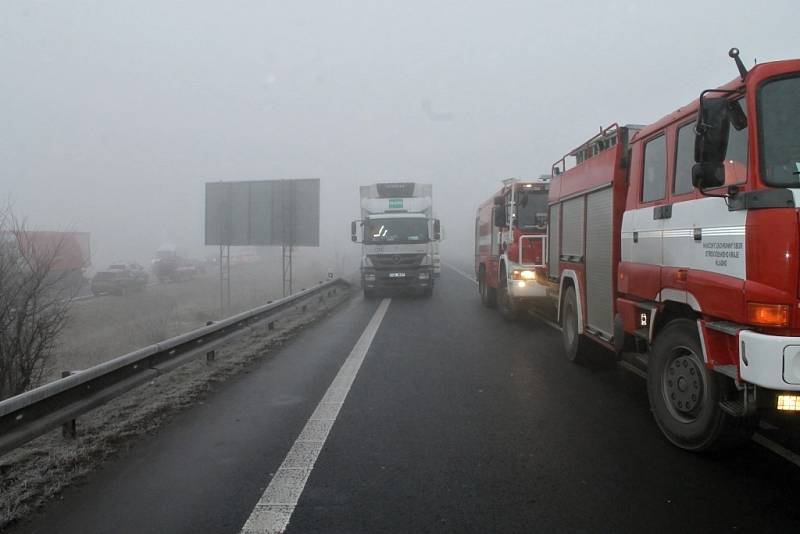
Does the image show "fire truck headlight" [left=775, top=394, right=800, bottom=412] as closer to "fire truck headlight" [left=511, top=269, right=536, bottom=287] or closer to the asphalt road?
the asphalt road

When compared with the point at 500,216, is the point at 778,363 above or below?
below

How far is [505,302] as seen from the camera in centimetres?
1258

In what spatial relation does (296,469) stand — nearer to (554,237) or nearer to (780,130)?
(780,130)

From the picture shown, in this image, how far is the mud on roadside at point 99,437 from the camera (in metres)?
3.80

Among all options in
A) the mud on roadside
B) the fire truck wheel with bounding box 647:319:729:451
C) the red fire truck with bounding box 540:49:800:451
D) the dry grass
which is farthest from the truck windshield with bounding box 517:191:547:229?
the dry grass

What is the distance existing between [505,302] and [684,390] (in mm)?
7979

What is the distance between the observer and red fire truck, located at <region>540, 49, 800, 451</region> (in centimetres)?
360

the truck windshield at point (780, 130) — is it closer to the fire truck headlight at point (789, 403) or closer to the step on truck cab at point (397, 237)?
the fire truck headlight at point (789, 403)

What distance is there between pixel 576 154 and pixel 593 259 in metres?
1.95

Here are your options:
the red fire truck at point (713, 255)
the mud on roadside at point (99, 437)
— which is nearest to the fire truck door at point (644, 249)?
the red fire truck at point (713, 255)

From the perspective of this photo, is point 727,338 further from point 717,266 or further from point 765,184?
point 765,184

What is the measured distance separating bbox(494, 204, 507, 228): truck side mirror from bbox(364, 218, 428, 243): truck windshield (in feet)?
19.8

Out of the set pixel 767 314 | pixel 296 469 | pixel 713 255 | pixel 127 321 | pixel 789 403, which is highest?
pixel 713 255

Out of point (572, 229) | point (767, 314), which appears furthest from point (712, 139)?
point (572, 229)
